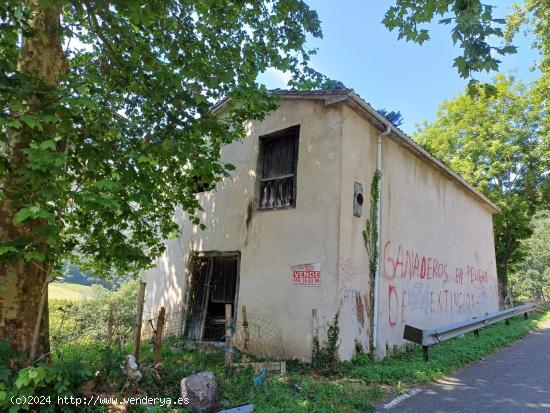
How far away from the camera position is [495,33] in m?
3.92

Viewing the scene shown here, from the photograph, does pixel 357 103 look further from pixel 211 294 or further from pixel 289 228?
pixel 211 294

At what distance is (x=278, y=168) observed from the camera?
8.62m

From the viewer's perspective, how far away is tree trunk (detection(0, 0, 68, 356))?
4340mm

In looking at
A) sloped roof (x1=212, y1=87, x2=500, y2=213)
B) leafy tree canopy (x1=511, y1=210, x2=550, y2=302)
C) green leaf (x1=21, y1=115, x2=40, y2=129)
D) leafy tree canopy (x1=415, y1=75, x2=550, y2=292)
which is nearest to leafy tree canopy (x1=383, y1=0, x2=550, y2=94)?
sloped roof (x1=212, y1=87, x2=500, y2=213)

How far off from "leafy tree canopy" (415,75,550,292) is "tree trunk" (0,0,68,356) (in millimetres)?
18964

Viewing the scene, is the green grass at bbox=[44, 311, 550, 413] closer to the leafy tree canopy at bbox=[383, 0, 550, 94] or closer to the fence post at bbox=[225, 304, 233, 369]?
the fence post at bbox=[225, 304, 233, 369]

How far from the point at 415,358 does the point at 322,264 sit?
9.67 feet

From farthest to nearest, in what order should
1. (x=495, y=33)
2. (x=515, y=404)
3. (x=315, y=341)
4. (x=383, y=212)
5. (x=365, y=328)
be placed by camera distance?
(x=383, y=212) < (x=365, y=328) < (x=315, y=341) < (x=515, y=404) < (x=495, y=33)

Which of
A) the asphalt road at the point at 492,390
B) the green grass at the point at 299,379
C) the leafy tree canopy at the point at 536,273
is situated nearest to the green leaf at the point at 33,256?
the green grass at the point at 299,379

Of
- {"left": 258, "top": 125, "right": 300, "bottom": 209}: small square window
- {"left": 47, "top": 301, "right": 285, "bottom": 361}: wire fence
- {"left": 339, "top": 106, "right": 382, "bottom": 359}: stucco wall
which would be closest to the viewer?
{"left": 47, "top": 301, "right": 285, "bottom": 361}: wire fence

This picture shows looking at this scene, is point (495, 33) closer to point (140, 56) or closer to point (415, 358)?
point (140, 56)

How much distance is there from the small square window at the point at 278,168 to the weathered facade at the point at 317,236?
0.09ft

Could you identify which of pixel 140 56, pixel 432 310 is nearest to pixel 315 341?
pixel 432 310

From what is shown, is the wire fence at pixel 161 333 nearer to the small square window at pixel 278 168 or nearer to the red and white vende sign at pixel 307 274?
the red and white vende sign at pixel 307 274
